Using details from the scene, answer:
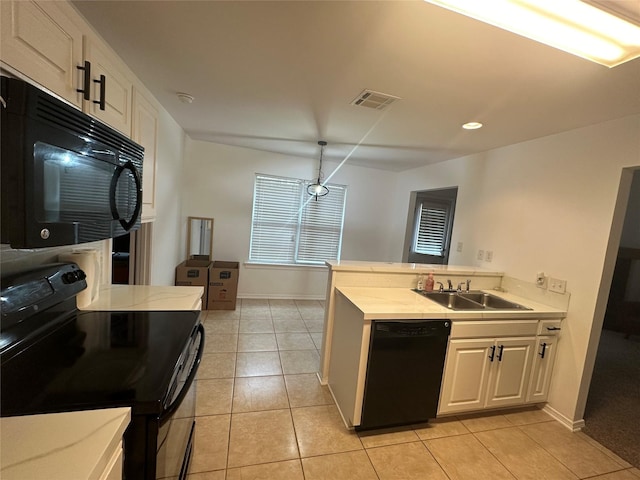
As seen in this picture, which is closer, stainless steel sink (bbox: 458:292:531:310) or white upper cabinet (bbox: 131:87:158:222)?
white upper cabinet (bbox: 131:87:158:222)

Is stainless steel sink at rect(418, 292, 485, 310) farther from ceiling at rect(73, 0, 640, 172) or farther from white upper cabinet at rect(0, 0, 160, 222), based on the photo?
white upper cabinet at rect(0, 0, 160, 222)

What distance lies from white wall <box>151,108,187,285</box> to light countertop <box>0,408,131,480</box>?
221 cm

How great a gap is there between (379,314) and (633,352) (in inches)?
175

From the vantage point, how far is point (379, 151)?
3662mm

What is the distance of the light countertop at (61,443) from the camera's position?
59 centimetres

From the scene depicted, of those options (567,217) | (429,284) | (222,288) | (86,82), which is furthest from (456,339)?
(222,288)

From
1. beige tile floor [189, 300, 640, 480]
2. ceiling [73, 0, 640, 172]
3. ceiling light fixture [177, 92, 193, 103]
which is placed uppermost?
ceiling [73, 0, 640, 172]

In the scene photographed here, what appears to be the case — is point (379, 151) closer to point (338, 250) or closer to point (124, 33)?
point (338, 250)

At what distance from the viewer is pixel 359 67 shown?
166cm

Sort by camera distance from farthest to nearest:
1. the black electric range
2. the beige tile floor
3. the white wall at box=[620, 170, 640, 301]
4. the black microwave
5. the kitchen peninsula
Answer: the white wall at box=[620, 170, 640, 301] → the kitchen peninsula → the beige tile floor → the black electric range → the black microwave

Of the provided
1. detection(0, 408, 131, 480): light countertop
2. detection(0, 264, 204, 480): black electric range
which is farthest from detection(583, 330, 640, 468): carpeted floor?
detection(0, 408, 131, 480): light countertop

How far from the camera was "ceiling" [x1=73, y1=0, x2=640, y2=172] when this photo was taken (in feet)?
4.23

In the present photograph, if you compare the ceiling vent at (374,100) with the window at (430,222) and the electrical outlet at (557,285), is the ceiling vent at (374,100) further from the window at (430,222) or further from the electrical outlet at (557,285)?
the window at (430,222)

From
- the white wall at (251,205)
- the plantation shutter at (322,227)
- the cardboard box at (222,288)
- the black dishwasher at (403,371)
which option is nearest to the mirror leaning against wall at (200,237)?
the white wall at (251,205)
